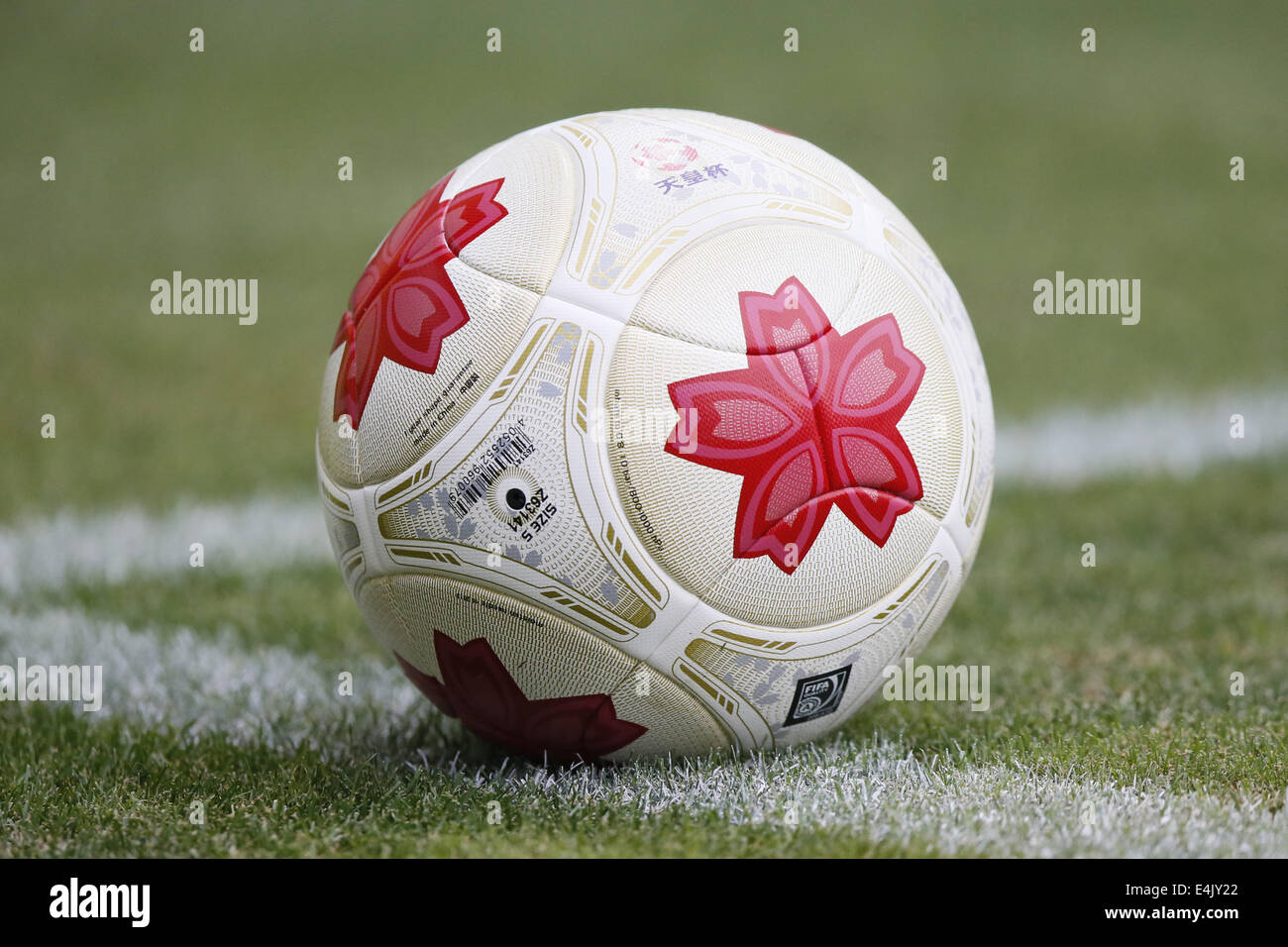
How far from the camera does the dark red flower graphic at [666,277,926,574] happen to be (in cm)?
308

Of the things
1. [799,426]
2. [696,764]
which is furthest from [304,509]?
[799,426]

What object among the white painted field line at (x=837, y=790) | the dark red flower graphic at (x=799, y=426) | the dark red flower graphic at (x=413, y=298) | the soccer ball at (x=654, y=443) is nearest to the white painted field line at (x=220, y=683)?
the white painted field line at (x=837, y=790)

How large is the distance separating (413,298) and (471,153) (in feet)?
33.3

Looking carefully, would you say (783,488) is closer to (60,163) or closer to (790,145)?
(790,145)

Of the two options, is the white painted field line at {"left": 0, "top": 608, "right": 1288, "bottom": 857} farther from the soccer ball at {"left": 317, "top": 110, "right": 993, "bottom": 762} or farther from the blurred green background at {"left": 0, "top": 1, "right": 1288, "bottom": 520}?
the blurred green background at {"left": 0, "top": 1, "right": 1288, "bottom": 520}

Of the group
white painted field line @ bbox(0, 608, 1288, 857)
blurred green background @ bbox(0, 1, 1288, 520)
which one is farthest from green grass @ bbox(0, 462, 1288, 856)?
blurred green background @ bbox(0, 1, 1288, 520)

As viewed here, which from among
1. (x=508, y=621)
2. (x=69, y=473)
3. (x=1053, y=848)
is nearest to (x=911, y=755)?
(x=1053, y=848)

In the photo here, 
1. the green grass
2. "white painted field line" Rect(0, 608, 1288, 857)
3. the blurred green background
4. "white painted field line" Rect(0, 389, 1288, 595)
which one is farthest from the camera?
the blurred green background

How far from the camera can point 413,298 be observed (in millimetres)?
3287

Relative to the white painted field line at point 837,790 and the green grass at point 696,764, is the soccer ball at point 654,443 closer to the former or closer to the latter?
the white painted field line at point 837,790

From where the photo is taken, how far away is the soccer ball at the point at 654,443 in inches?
121

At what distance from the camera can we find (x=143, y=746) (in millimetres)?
3924

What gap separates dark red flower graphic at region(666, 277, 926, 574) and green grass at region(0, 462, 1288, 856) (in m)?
0.69

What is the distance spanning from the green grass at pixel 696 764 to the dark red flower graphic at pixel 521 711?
0.31 ft
